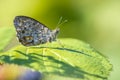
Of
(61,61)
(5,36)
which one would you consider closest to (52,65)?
(61,61)

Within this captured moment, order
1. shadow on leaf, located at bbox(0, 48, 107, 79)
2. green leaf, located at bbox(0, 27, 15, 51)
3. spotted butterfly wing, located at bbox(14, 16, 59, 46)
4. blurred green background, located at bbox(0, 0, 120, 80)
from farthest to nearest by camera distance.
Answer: blurred green background, located at bbox(0, 0, 120, 80) → spotted butterfly wing, located at bbox(14, 16, 59, 46) → green leaf, located at bbox(0, 27, 15, 51) → shadow on leaf, located at bbox(0, 48, 107, 79)

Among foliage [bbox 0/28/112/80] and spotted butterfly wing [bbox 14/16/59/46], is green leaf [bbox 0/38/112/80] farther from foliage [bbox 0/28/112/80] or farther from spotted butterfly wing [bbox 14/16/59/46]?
spotted butterfly wing [bbox 14/16/59/46]

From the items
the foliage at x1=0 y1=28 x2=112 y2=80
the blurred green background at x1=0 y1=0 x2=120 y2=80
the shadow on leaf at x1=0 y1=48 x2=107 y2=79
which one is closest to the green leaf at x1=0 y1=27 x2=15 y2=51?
the foliage at x1=0 y1=28 x2=112 y2=80

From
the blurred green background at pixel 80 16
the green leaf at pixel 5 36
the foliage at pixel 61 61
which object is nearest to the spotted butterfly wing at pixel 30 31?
the green leaf at pixel 5 36

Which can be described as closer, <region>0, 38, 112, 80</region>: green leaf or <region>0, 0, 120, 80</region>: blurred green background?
<region>0, 38, 112, 80</region>: green leaf

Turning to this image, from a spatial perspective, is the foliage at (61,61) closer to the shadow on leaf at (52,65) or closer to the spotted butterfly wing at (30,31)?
the shadow on leaf at (52,65)

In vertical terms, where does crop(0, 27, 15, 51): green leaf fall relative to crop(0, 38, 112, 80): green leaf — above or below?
above

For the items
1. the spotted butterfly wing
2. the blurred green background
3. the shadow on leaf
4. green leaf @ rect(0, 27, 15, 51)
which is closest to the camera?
the shadow on leaf

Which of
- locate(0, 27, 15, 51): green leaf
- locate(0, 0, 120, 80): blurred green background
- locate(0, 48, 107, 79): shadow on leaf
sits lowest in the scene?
locate(0, 48, 107, 79): shadow on leaf
